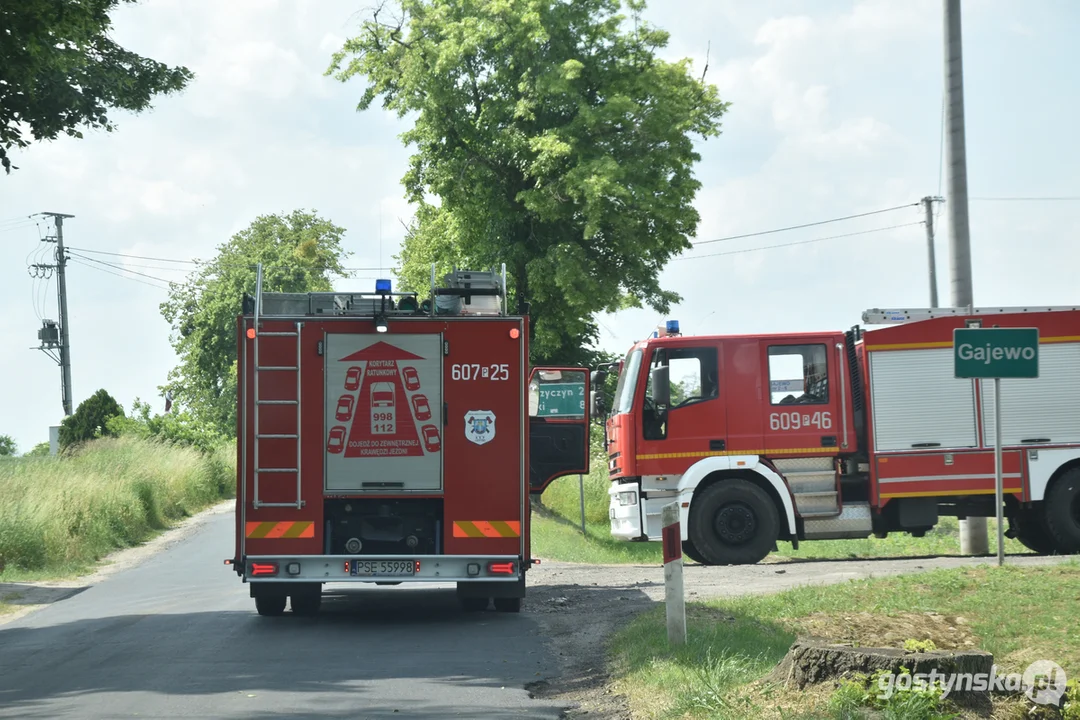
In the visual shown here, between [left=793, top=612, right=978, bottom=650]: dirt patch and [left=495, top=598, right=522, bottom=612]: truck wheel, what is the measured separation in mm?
4017

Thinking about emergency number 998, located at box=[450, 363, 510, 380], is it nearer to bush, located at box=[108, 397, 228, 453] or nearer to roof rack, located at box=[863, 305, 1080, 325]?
roof rack, located at box=[863, 305, 1080, 325]

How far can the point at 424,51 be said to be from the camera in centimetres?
3256

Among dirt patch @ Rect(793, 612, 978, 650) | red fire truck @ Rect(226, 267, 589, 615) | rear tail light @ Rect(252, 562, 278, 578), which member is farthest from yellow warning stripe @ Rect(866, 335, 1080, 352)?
rear tail light @ Rect(252, 562, 278, 578)

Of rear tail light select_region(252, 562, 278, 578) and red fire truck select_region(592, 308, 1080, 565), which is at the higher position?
red fire truck select_region(592, 308, 1080, 565)

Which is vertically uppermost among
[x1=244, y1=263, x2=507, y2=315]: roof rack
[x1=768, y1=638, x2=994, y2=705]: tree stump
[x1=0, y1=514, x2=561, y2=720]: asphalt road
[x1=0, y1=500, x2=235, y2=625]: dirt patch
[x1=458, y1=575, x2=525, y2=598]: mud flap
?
[x1=244, y1=263, x2=507, y2=315]: roof rack

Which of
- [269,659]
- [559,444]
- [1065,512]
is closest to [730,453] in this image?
[559,444]

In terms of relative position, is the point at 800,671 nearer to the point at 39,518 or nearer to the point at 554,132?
the point at 39,518

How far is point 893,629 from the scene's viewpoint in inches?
352

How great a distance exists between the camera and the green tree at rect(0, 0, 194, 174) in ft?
35.9

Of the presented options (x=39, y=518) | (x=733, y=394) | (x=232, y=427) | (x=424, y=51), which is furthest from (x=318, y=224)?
(x=733, y=394)

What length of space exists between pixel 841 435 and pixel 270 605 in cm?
742

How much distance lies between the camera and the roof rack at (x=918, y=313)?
53.3ft

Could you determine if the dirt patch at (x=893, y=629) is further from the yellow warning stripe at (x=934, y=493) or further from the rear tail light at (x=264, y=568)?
the yellow warning stripe at (x=934, y=493)

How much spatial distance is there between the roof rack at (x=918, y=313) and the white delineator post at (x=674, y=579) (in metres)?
7.84
